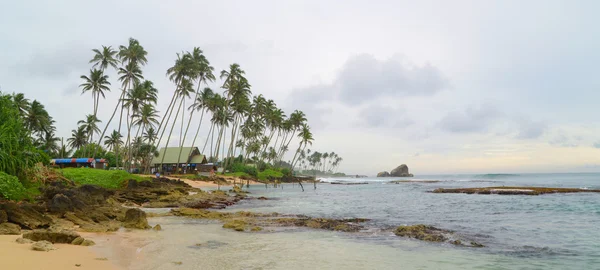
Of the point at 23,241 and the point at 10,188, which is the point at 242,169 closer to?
the point at 10,188

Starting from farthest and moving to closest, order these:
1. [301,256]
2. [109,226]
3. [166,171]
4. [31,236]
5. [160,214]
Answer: [166,171], [160,214], [109,226], [301,256], [31,236]

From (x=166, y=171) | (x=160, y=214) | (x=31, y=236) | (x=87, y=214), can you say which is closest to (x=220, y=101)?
(x=166, y=171)

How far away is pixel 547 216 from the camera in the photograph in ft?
61.3

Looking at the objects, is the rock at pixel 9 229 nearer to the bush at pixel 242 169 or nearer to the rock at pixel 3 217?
the rock at pixel 3 217

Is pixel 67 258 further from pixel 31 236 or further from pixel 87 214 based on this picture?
pixel 87 214

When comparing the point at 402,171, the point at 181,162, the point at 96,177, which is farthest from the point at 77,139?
the point at 402,171

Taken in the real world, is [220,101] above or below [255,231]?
above

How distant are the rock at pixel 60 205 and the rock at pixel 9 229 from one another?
10.8 feet

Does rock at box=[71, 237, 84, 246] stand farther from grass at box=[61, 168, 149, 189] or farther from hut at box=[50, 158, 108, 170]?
hut at box=[50, 158, 108, 170]

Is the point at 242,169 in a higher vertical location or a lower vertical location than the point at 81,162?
lower

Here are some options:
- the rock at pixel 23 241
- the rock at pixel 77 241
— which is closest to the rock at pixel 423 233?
the rock at pixel 77 241

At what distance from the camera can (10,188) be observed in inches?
496

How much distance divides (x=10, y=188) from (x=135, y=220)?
4.61 meters

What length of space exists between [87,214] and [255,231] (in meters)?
6.06
